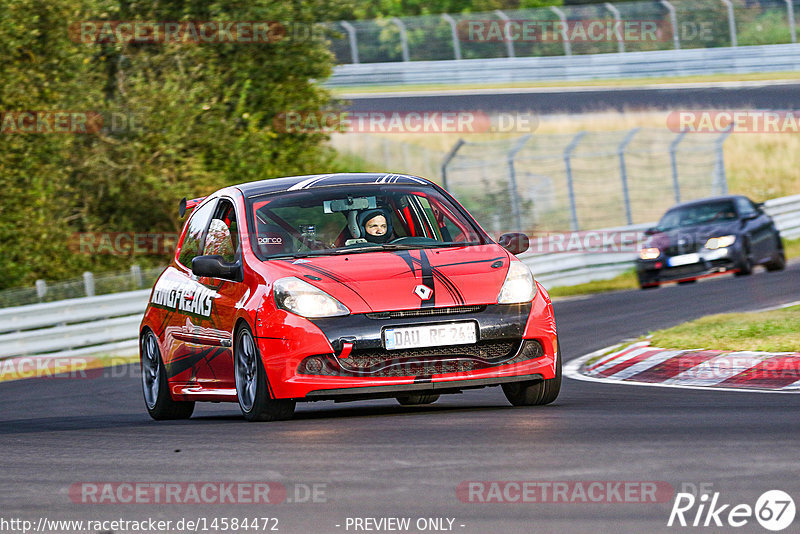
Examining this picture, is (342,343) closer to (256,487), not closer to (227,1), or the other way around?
(256,487)

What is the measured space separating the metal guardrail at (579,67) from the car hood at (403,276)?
1430 inches

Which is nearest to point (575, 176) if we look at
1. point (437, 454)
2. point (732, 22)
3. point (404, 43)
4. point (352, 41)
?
point (732, 22)

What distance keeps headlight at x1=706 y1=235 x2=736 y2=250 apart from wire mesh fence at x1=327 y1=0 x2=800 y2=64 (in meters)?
21.3

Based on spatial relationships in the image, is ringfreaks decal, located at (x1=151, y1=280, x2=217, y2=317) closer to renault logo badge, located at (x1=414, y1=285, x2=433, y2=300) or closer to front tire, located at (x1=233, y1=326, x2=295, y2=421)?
front tire, located at (x1=233, y1=326, x2=295, y2=421)

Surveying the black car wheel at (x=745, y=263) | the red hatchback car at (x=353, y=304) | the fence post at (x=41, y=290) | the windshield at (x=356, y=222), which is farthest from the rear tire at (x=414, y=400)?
the black car wheel at (x=745, y=263)

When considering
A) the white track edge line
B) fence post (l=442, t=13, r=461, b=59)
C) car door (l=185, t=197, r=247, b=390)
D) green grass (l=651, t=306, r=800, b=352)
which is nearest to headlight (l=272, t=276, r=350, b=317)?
car door (l=185, t=197, r=247, b=390)

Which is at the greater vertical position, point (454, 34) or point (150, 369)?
point (150, 369)

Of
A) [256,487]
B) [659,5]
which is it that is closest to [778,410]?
[256,487]

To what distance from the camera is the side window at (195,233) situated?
1054 cm

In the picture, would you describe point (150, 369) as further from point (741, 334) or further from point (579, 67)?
point (579, 67)

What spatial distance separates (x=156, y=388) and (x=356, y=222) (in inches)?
87.7

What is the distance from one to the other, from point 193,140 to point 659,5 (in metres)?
20.7

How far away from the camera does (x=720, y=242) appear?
2186cm

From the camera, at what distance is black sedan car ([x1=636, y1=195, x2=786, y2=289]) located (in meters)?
21.9
